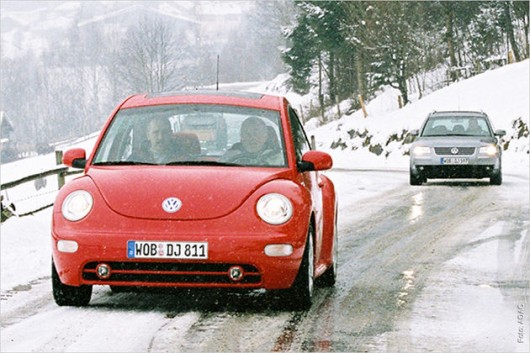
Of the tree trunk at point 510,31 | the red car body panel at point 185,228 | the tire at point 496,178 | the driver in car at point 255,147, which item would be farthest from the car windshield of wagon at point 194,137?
the tree trunk at point 510,31

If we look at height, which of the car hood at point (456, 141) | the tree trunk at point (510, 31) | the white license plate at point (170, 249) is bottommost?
the car hood at point (456, 141)

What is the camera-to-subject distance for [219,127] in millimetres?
8805

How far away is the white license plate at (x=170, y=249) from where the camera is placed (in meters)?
7.61

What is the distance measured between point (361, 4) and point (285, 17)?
5925cm

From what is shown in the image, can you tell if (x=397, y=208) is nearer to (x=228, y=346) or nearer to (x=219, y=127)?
(x=219, y=127)

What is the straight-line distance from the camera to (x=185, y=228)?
7652mm

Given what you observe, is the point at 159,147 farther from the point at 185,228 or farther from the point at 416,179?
the point at 416,179

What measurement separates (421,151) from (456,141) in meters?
0.71

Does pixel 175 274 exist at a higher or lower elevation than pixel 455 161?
higher

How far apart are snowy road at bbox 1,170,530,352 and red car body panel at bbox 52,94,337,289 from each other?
0.86 ft

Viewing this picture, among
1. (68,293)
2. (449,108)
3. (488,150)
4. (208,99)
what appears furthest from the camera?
(449,108)

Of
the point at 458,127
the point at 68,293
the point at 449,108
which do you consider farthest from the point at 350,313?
the point at 449,108

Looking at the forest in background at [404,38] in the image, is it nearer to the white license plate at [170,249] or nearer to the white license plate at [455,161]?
the white license plate at [455,161]

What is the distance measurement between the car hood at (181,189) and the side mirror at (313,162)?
0.37 m
